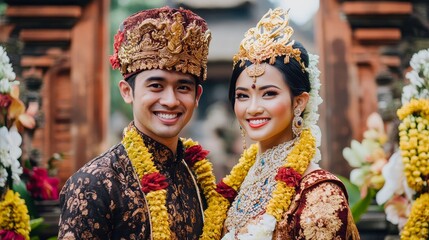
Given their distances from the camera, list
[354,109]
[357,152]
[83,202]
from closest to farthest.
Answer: [83,202] < [357,152] < [354,109]

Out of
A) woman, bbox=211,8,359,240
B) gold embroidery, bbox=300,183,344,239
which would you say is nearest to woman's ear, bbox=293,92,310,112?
woman, bbox=211,8,359,240

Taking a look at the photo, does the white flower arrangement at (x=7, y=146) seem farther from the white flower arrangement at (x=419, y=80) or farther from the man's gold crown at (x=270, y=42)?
the white flower arrangement at (x=419, y=80)

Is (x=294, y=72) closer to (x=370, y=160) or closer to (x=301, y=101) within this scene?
(x=301, y=101)

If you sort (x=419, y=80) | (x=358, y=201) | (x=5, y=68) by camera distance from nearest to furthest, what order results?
(x=5, y=68) → (x=419, y=80) → (x=358, y=201)

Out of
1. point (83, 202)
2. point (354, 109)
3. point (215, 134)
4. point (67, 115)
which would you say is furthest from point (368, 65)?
point (215, 134)

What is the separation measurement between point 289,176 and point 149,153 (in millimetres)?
597

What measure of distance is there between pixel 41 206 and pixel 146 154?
2.16 m

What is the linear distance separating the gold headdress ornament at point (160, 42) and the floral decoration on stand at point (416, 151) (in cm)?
113

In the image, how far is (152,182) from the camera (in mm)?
2982

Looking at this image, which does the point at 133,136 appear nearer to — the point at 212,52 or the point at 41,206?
the point at 41,206

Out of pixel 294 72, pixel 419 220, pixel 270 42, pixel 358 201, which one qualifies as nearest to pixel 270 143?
pixel 294 72

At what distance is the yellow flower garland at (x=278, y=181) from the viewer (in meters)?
2.98

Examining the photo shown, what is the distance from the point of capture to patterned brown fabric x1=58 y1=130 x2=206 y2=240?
2.77 m

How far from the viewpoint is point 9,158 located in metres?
3.35
